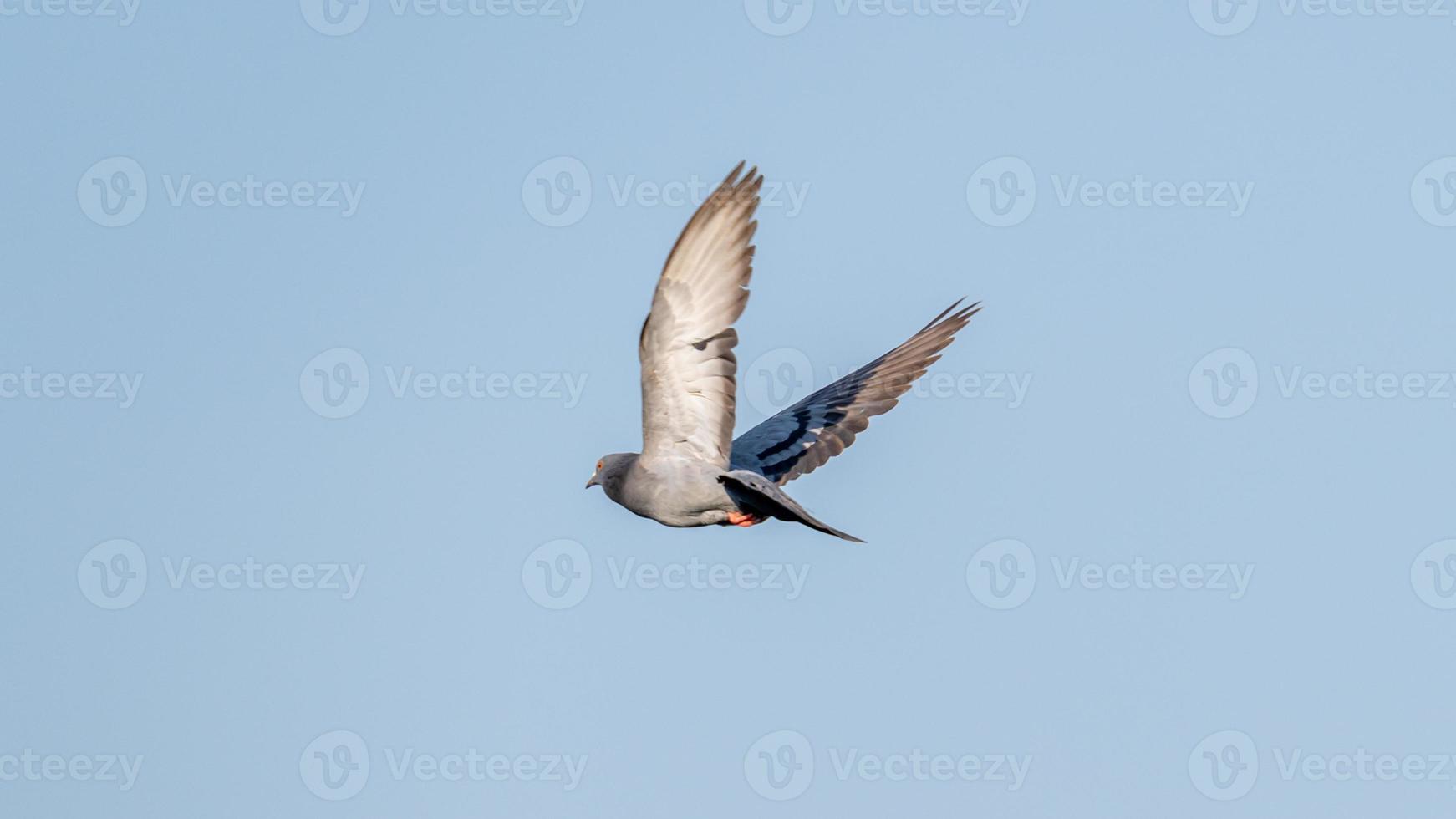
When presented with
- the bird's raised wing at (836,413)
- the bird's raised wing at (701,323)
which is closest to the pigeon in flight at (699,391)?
the bird's raised wing at (701,323)

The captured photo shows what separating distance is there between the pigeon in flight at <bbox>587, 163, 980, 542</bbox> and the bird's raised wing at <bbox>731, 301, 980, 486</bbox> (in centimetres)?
298

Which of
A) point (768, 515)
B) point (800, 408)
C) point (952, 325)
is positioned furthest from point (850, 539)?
point (952, 325)

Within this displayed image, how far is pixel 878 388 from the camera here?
95.9 feet

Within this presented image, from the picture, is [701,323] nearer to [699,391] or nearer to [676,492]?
[699,391]

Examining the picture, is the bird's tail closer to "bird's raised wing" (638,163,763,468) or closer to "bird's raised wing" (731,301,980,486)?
"bird's raised wing" (638,163,763,468)

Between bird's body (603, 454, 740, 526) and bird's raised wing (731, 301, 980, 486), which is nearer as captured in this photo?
bird's body (603, 454, 740, 526)

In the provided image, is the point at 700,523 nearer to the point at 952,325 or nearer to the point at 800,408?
the point at 800,408

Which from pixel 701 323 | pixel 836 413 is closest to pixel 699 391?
pixel 701 323

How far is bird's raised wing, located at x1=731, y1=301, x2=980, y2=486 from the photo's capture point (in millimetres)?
26812

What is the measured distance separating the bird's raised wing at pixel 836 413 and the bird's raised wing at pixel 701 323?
3720mm

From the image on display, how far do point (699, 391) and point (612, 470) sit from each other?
2.10 metres

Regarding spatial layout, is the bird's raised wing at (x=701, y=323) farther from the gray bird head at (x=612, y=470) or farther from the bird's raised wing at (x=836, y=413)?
the bird's raised wing at (x=836, y=413)

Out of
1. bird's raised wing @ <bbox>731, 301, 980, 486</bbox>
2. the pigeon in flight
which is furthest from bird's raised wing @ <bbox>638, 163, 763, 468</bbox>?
bird's raised wing @ <bbox>731, 301, 980, 486</bbox>

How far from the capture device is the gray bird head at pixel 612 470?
22.8 m
